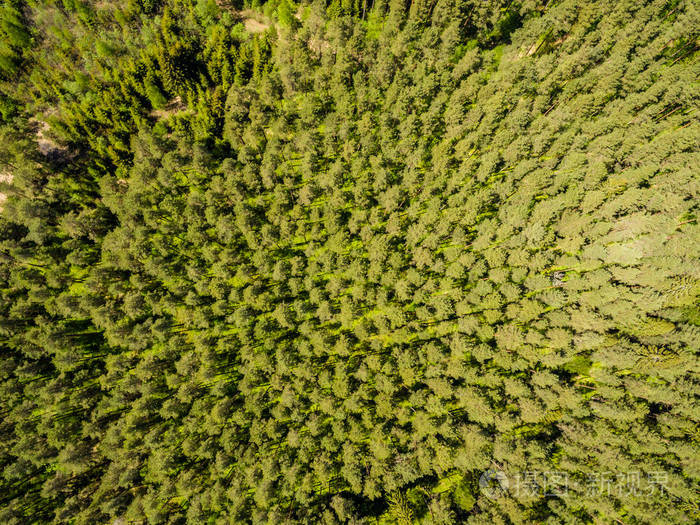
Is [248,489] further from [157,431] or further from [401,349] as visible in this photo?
[401,349]

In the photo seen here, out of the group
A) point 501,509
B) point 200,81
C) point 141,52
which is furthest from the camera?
point 200,81

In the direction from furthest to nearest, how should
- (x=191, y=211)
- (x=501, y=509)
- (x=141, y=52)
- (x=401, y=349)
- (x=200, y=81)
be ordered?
(x=200, y=81) < (x=141, y=52) < (x=191, y=211) < (x=401, y=349) < (x=501, y=509)

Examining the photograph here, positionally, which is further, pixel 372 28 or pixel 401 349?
pixel 372 28

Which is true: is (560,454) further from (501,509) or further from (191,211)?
(191,211)

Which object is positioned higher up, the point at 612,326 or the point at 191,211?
the point at 191,211

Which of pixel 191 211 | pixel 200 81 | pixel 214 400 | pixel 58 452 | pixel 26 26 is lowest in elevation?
pixel 58 452

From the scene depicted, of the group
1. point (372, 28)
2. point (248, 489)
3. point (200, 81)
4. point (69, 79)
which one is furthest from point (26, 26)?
point (248, 489)

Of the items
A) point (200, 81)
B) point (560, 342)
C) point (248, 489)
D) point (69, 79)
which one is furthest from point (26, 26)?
point (560, 342)
